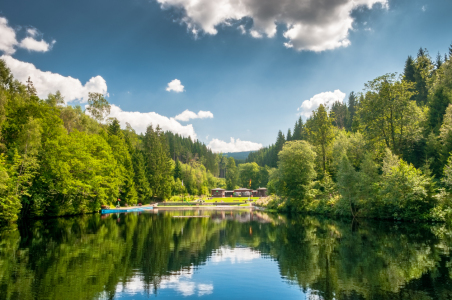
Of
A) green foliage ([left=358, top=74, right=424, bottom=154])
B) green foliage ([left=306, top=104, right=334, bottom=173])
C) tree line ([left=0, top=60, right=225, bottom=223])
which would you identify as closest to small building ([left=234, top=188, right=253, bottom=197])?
tree line ([left=0, top=60, right=225, bottom=223])

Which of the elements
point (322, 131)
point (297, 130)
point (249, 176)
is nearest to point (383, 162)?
point (322, 131)

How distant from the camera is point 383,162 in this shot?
29641 millimetres

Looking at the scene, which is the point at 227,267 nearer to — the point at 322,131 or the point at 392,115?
the point at 392,115

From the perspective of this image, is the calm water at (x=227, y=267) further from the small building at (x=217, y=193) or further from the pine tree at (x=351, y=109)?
the small building at (x=217, y=193)

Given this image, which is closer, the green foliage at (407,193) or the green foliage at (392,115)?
the green foliage at (407,193)

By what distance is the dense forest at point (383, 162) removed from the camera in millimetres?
26672

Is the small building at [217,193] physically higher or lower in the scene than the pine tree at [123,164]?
lower

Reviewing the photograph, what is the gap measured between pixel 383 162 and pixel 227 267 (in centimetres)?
2420

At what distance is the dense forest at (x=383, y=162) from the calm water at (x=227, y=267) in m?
7.80

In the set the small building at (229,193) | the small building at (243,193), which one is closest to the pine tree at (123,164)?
the small building at (243,193)

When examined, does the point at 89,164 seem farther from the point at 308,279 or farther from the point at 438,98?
the point at 438,98

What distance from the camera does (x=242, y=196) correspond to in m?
100

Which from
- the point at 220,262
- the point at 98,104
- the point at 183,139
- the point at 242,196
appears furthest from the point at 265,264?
the point at 183,139

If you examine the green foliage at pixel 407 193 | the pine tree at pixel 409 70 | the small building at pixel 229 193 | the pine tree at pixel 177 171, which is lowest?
the small building at pixel 229 193
